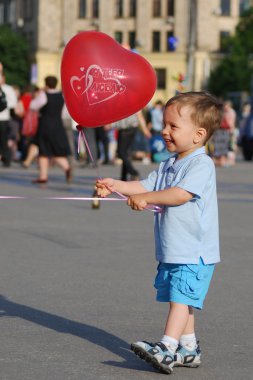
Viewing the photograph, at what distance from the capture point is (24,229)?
1364 cm

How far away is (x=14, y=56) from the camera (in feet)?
397

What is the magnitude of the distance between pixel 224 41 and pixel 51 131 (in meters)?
98.0

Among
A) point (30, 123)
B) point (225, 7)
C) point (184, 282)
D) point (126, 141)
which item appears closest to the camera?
point (184, 282)

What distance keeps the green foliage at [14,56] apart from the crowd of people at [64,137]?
263ft

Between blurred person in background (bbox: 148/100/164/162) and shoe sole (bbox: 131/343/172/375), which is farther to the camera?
blurred person in background (bbox: 148/100/164/162)

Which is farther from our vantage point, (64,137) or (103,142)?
(103,142)

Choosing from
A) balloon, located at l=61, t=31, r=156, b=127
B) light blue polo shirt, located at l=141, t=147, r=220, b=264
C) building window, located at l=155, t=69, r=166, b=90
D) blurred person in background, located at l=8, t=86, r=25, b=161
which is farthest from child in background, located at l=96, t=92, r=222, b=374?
building window, located at l=155, t=69, r=166, b=90

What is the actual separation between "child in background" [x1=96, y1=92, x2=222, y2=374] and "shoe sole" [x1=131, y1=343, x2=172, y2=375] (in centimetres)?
1

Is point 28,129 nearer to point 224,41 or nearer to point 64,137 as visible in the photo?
point 64,137

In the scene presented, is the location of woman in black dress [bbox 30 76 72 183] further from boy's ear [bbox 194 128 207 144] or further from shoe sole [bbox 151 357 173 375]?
shoe sole [bbox 151 357 173 375]

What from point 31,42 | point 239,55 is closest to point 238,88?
point 239,55

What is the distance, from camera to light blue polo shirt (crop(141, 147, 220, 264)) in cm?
649

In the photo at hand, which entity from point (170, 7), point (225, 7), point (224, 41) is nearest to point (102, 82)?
point (224, 41)

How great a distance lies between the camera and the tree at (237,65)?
11106cm
